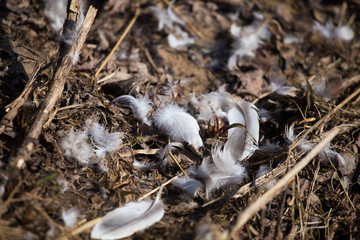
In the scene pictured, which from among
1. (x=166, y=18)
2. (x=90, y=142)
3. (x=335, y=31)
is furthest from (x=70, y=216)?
(x=335, y=31)

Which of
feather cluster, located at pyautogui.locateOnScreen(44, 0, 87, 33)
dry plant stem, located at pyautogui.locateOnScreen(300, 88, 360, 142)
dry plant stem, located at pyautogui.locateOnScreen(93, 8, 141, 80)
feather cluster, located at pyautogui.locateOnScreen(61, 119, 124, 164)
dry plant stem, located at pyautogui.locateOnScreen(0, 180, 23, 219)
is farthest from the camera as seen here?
feather cluster, located at pyautogui.locateOnScreen(44, 0, 87, 33)

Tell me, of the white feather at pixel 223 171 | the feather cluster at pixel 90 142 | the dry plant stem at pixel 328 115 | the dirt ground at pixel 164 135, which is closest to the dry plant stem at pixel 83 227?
the dirt ground at pixel 164 135

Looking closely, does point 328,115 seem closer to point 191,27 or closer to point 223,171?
point 223,171

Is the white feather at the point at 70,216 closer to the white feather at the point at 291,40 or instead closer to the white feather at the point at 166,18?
the white feather at the point at 166,18

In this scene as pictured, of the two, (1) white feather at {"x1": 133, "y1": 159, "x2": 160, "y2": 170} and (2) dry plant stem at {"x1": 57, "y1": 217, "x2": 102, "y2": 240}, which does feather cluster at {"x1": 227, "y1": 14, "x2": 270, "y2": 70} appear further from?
(2) dry plant stem at {"x1": 57, "y1": 217, "x2": 102, "y2": 240}

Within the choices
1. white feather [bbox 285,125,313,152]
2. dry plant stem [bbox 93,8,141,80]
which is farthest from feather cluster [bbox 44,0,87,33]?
white feather [bbox 285,125,313,152]

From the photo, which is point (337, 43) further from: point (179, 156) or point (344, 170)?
point (179, 156)
